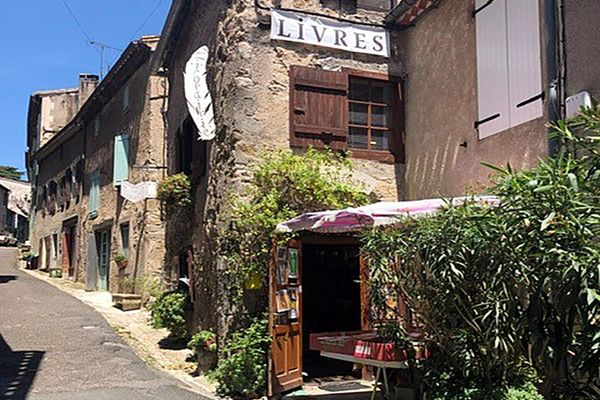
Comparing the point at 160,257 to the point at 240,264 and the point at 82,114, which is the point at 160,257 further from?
the point at 82,114

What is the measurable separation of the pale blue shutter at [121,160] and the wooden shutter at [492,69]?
1093 centimetres

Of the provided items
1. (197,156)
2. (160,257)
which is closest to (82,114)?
(160,257)

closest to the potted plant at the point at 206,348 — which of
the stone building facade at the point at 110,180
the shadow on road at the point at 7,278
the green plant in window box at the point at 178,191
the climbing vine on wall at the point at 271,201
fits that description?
the climbing vine on wall at the point at 271,201

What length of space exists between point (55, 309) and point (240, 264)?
743cm

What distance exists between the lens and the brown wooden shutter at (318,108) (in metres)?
9.85

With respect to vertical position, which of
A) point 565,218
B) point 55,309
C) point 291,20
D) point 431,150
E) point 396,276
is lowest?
point 55,309

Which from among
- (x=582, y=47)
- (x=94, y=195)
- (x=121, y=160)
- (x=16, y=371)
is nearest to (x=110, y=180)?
(x=121, y=160)

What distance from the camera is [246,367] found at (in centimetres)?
844

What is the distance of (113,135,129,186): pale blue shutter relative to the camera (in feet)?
55.3

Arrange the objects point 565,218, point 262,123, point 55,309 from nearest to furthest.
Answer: point 565,218, point 262,123, point 55,309

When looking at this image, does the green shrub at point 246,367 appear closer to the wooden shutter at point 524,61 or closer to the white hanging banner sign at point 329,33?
the wooden shutter at point 524,61

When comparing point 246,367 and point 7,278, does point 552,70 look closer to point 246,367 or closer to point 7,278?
point 246,367

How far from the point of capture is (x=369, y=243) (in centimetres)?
611

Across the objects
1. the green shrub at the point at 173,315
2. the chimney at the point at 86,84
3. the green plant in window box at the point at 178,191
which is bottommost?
the green shrub at the point at 173,315
